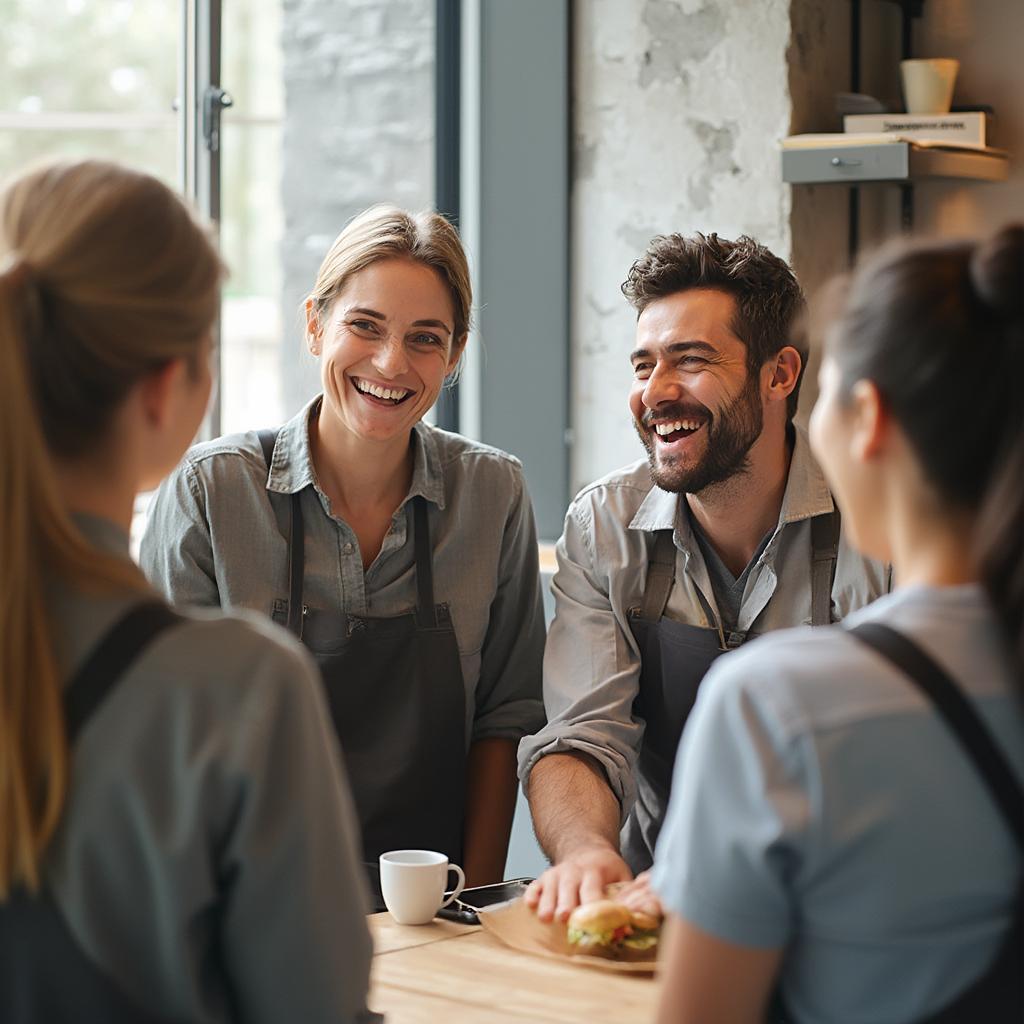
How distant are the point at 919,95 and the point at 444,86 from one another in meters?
1.16

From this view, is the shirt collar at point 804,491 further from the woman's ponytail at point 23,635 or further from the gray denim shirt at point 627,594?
the woman's ponytail at point 23,635

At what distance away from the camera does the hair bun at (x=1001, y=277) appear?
108cm

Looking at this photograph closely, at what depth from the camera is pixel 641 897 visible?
1768 mm

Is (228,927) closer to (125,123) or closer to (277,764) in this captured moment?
(277,764)

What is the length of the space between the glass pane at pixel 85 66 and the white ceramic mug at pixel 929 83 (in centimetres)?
240

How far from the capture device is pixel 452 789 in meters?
2.46

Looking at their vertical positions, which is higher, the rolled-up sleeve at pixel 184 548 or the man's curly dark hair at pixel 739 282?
the man's curly dark hair at pixel 739 282

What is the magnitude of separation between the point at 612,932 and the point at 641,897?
0.37ft

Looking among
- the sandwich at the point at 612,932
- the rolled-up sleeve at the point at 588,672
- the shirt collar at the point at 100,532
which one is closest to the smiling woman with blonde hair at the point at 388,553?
the rolled-up sleeve at the point at 588,672

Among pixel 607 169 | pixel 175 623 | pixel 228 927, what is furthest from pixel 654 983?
pixel 607 169

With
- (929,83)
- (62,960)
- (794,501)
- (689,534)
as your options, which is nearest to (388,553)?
(689,534)

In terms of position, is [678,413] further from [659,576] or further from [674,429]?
[659,576]

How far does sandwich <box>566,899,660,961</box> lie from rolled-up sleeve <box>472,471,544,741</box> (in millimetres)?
831

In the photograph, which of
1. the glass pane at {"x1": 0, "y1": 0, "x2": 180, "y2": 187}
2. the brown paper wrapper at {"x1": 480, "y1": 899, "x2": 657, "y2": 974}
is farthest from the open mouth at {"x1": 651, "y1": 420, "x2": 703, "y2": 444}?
the glass pane at {"x1": 0, "y1": 0, "x2": 180, "y2": 187}
